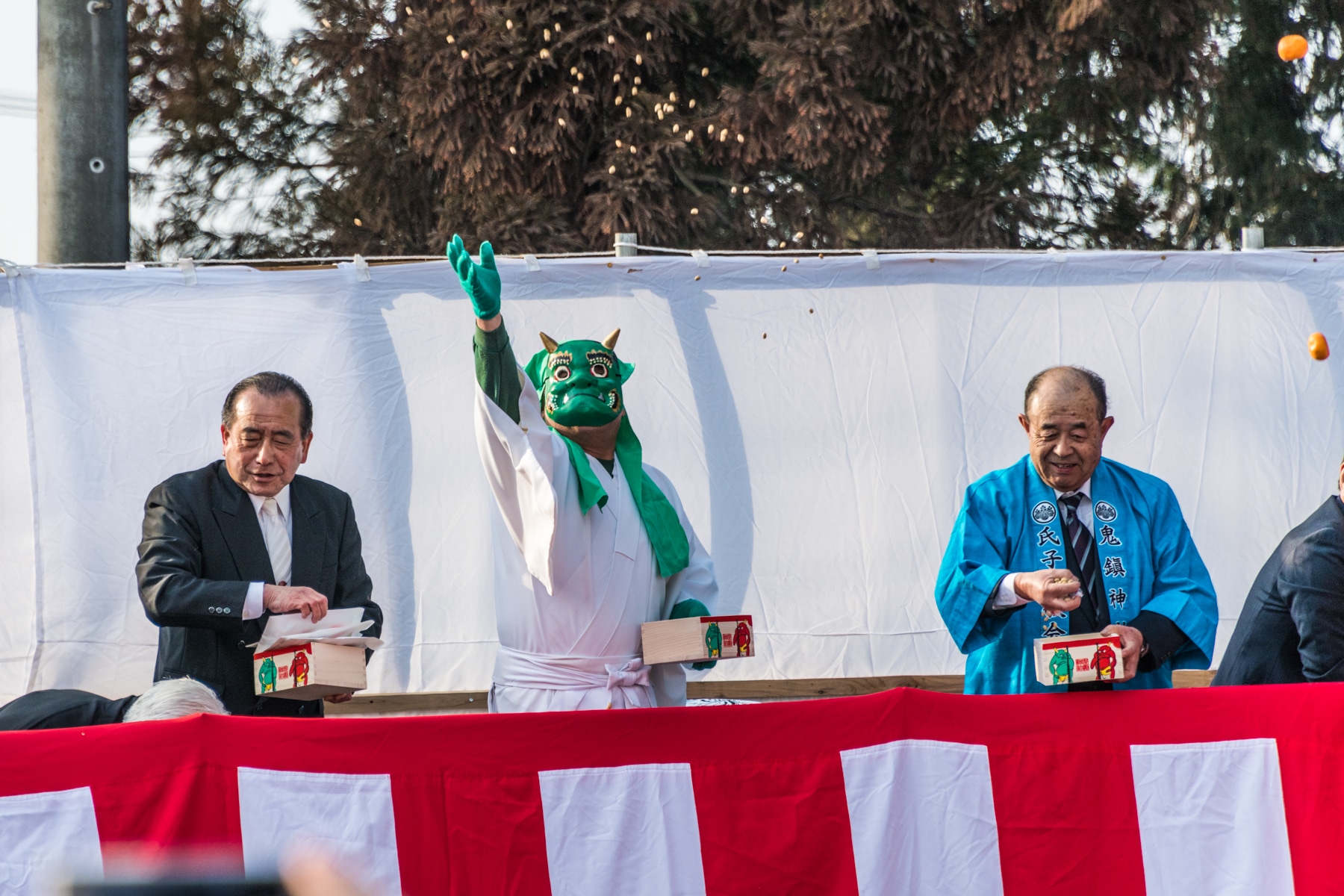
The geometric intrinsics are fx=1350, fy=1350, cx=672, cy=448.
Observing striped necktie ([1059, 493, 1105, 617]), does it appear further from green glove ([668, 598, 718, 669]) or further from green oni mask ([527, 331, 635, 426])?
green oni mask ([527, 331, 635, 426])

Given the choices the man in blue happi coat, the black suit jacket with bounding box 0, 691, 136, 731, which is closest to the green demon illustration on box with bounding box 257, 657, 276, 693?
the black suit jacket with bounding box 0, 691, 136, 731

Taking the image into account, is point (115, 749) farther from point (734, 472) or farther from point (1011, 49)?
point (1011, 49)

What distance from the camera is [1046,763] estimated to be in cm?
257

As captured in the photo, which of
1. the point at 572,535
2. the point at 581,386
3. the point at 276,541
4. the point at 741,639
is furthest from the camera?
the point at 276,541

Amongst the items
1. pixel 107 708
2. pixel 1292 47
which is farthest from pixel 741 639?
pixel 1292 47

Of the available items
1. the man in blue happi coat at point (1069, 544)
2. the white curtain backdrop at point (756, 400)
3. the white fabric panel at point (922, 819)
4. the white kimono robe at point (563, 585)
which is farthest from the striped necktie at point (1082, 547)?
the white curtain backdrop at point (756, 400)

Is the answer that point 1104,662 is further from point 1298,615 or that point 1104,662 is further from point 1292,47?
point 1292,47

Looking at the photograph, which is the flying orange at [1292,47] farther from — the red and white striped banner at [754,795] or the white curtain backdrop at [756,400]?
the red and white striped banner at [754,795]

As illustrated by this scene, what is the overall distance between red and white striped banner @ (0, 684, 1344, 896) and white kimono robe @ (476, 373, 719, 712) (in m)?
0.37

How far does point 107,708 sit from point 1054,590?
188cm

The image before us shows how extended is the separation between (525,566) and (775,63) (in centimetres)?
361

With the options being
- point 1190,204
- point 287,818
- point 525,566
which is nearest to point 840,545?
point 525,566

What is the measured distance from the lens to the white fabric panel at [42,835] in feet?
7.78

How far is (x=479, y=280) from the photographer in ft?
8.63
